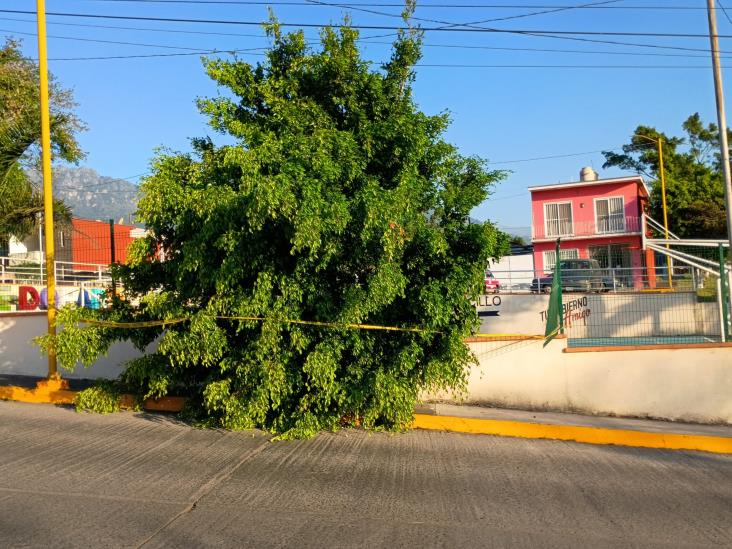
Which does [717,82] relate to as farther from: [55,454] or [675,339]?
[55,454]

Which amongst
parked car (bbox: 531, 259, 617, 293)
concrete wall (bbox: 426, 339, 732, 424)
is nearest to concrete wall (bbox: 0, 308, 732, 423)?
concrete wall (bbox: 426, 339, 732, 424)

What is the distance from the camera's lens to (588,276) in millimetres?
13688

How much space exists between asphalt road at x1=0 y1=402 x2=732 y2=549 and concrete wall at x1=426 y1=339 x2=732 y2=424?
2.08 m

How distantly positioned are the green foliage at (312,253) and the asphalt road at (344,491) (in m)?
0.76

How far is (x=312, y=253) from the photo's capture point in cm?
648

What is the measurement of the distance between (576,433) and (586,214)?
31654 mm

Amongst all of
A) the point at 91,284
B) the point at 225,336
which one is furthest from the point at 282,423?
the point at 91,284

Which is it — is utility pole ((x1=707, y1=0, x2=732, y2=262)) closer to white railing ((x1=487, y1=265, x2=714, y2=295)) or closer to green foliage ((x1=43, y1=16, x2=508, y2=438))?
white railing ((x1=487, y1=265, x2=714, y2=295))

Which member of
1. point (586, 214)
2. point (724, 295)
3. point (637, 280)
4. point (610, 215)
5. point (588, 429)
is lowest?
point (588, 429)

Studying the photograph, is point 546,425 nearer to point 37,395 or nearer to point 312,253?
point 312,253

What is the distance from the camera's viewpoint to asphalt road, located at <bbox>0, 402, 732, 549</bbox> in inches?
174

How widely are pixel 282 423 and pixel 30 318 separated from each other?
23.4 feet

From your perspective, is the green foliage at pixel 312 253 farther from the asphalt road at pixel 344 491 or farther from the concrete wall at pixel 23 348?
the concrete wall at pixel 23 348

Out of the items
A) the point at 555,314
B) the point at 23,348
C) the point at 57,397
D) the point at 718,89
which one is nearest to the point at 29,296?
the point at 23,348
